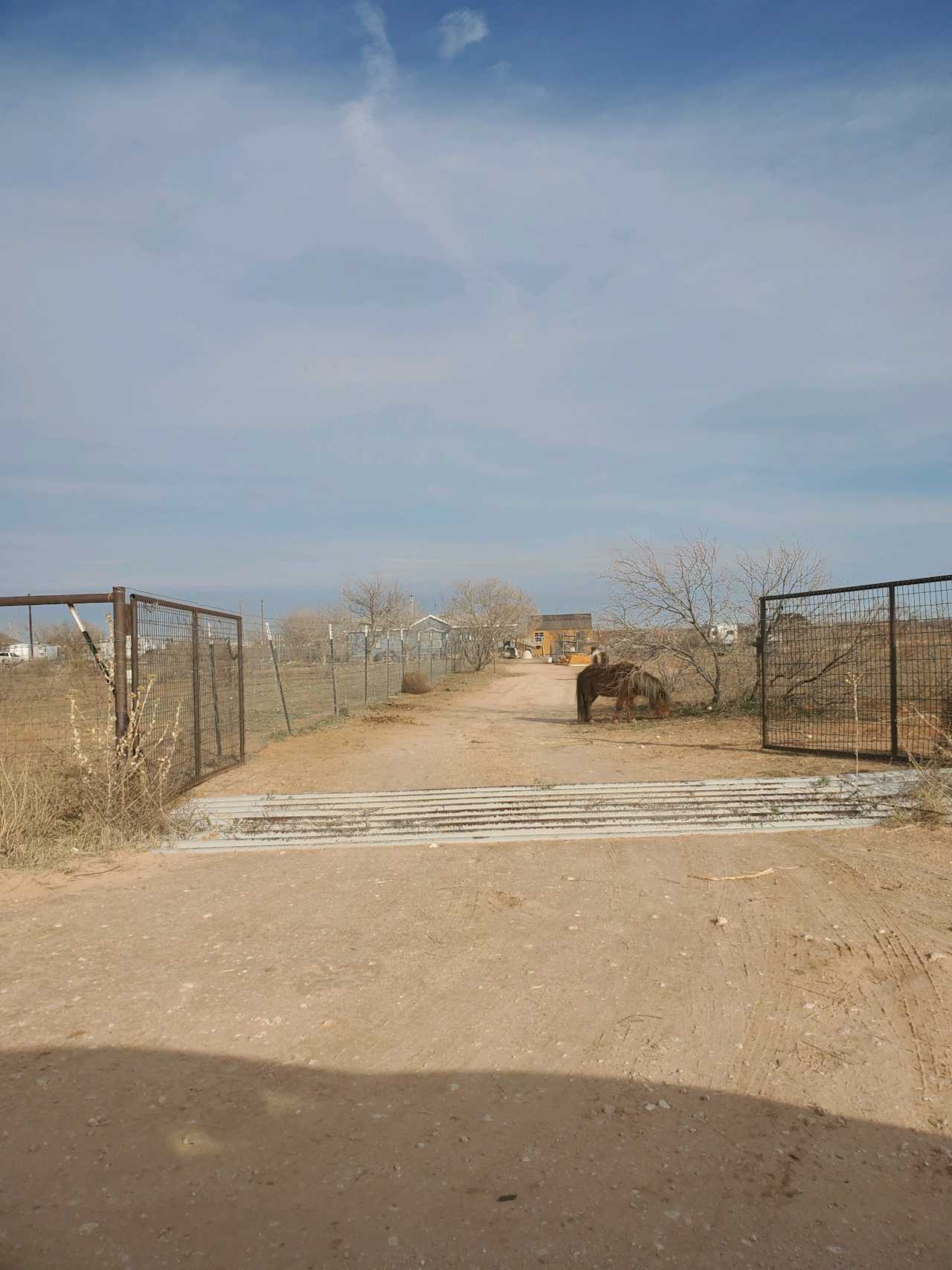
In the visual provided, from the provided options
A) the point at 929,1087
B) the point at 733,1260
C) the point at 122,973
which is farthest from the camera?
the point at 122,973

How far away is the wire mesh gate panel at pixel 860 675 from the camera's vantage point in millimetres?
9406

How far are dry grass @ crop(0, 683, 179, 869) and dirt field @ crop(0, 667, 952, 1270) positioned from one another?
600 millimetres

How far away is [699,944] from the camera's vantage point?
185 inches

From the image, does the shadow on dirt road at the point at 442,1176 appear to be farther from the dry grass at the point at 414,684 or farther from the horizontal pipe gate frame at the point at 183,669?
the dry grass at the point at 414,684

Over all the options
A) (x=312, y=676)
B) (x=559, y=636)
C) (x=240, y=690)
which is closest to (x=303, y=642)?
(x=312, y=676)

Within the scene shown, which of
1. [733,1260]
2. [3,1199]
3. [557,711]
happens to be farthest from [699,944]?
[557,711]

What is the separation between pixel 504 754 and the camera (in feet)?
39.3

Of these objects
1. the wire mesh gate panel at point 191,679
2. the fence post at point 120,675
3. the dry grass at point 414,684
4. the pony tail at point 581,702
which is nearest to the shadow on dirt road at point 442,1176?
the fence post at point 120,675

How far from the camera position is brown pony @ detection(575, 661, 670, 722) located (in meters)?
16.6

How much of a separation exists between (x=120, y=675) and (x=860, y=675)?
8.99m

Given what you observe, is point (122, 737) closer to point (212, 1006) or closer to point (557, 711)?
point (212, 1006)

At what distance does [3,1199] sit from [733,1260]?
2137 mm

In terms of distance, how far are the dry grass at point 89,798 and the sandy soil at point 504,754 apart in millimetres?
1777

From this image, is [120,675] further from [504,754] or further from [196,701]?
[504,754]
